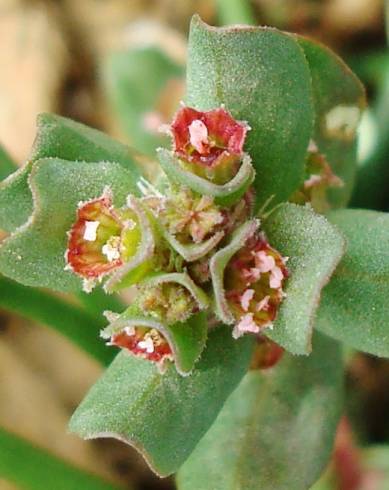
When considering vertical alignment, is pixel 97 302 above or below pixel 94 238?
below

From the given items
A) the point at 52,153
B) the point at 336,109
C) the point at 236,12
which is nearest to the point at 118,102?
the point at 236,12

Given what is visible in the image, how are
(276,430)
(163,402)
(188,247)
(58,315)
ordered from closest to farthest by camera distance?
(188,247) → (163,402) → (276,430) → (58,315)

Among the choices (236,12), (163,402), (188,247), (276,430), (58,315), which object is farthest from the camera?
(236,12)

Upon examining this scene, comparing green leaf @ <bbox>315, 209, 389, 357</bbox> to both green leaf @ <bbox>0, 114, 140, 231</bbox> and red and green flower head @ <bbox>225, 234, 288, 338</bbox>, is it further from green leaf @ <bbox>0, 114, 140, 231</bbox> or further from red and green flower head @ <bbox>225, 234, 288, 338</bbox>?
green leaf @ <bbox>0, 114, 140, 231</bbox>

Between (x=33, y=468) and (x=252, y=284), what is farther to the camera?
(x=33, y=468)

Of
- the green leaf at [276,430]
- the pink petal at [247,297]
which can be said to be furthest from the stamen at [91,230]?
the green leaf at [276,430]

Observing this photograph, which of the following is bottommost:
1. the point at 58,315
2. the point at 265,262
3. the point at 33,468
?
the point at 33,468

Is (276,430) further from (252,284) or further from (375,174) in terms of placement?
(375,174)
